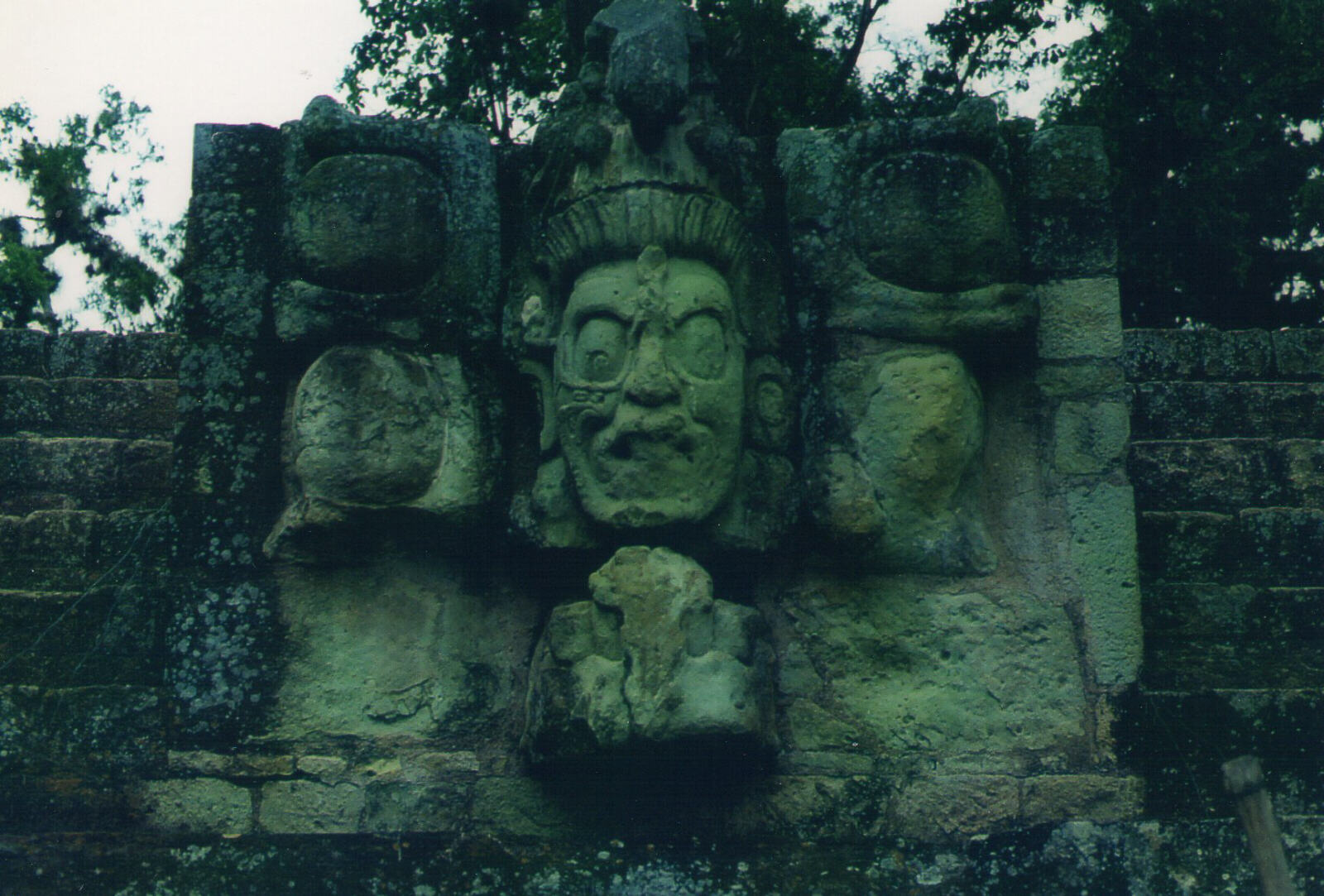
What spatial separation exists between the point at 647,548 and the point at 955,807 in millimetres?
1031

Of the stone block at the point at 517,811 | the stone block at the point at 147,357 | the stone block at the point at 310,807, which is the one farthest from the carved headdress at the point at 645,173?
the stone block at the point at 147,357

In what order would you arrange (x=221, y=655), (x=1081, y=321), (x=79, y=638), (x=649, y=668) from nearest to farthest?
(x=649, y=668), (x=221, y=655), (x=1081, y=321), (x=79, y=638)

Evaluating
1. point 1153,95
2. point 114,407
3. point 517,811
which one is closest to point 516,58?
point 1153,95

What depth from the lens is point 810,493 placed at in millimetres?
3873

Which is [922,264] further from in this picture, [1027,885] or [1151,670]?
[1027,885]

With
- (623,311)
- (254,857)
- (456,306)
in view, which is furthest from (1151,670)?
(254,857)

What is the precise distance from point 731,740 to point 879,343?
1148 mm

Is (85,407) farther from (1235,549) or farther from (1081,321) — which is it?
(1235,549)

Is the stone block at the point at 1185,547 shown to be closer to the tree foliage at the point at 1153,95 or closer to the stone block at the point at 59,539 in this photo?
the stone block at the point at 59,539

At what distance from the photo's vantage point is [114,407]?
5.33m

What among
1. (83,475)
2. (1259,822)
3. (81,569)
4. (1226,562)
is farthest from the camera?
(83,475)

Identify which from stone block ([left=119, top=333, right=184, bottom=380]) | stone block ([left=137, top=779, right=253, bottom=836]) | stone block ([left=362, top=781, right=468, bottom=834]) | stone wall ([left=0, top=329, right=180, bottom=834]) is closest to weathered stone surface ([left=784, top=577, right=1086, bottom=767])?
stone block ([left=362, top=781, right=468, bottom=834])

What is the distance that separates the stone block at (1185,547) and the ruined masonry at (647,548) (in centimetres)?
21

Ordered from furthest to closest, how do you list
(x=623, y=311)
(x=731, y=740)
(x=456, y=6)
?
(x=456, y=6) < (x=623, y=311) < (x=731, y=740)
